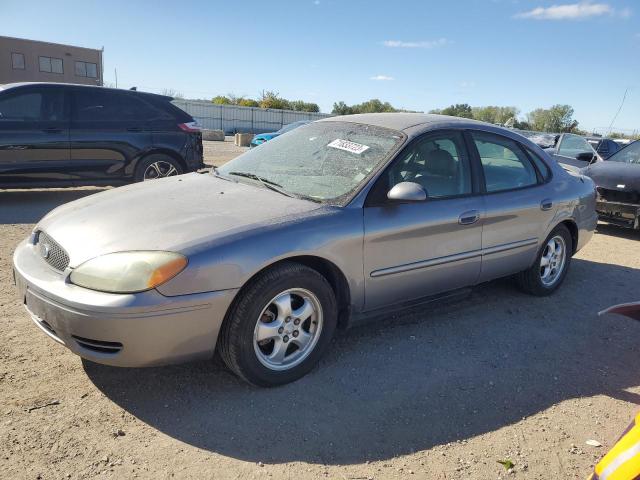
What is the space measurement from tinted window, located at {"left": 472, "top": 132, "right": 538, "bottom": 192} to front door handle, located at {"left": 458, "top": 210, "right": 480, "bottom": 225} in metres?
0.31

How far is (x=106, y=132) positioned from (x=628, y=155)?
340 inches

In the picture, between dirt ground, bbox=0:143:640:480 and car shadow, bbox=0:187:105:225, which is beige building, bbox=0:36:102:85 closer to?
car shadow, bbox=0:187:105:225

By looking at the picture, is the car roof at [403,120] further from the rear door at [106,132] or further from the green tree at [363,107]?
the green tree at [363,107]

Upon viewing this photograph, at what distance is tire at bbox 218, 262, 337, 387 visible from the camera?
2840 millimetres

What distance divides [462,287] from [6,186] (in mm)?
6761

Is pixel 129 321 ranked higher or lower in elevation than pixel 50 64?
lower

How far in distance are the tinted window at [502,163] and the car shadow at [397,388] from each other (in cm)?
112

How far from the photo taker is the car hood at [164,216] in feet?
9.07

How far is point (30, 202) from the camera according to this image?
816cm

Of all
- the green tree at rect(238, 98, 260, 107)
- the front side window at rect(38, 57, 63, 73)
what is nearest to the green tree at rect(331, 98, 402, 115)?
the green tree at rect(238, 98, 260, 107)

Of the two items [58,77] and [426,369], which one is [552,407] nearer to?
[426,369]

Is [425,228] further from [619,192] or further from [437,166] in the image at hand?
[619,192]

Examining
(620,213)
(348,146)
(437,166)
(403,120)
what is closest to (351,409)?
(348,146)

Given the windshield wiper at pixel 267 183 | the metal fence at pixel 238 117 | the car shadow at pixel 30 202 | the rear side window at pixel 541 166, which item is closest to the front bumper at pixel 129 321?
the windshield wiper at pixel 267 183
